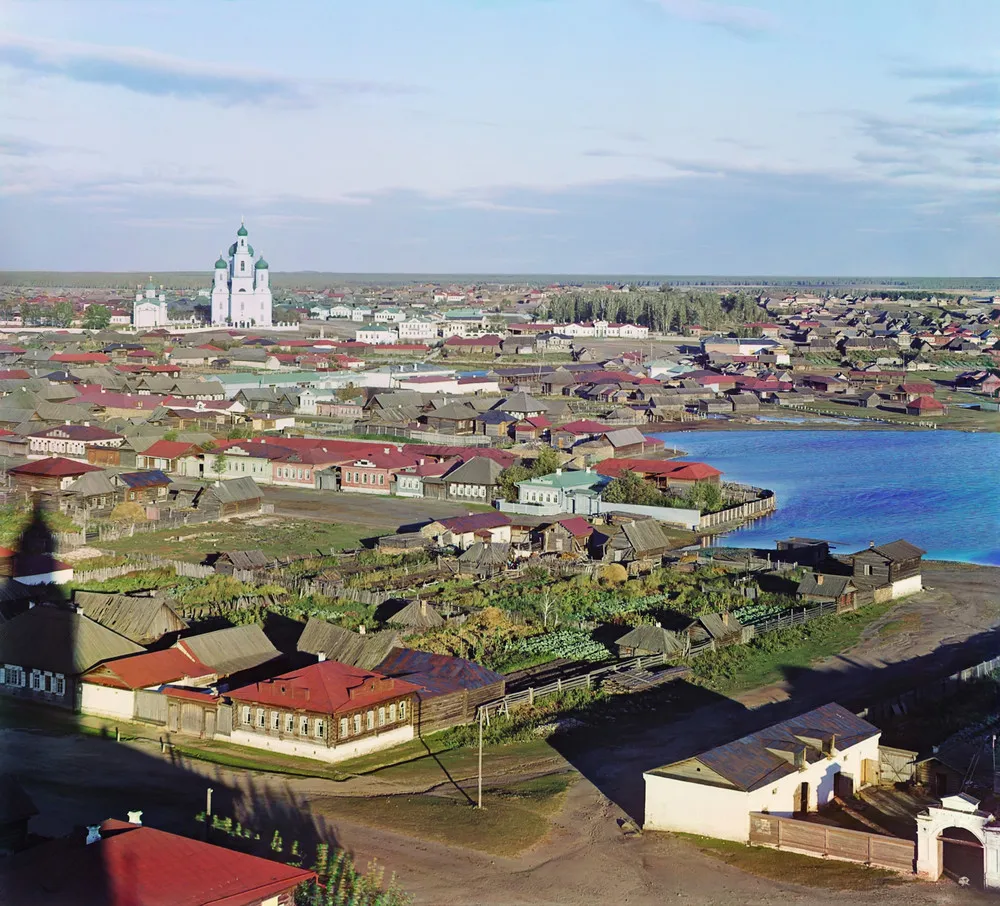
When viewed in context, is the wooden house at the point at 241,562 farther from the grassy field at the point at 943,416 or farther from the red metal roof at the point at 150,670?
the grassy field at the point at 943,416

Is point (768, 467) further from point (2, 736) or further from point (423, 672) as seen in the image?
point (2, 736)

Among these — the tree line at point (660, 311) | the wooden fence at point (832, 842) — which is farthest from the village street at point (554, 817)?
the tree line at point (660, 311)

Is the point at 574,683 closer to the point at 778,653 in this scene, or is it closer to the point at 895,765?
the point at 778,653

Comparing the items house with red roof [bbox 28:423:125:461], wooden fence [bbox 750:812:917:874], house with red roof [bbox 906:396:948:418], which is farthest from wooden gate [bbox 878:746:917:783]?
house with red roof [bbox 906:396:948:418]

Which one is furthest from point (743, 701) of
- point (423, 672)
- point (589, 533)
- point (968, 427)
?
point (968, 427)

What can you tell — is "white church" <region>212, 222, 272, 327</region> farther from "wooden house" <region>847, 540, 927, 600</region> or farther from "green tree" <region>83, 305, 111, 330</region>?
"wooden house" <region>847, 540, 927, 600</region>

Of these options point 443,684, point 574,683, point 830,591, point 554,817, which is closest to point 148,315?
point 830,591
